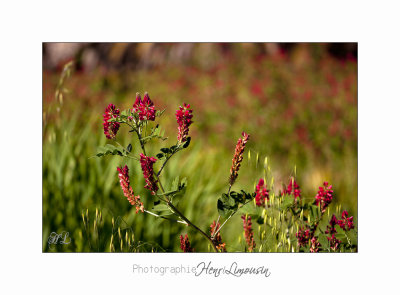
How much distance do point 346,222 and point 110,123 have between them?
1.10m

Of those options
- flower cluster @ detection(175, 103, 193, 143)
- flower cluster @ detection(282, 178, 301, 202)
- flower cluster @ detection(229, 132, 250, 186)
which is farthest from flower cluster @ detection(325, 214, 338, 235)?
flower cluster @ detection(175, 103, 193, 143)

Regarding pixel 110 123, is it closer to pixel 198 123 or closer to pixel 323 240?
pixel 323 240

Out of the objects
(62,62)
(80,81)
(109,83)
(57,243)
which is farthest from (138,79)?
(57,243)

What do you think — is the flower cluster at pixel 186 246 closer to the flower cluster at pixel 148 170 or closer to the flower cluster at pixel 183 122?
the flower cluster at pixel 148 170

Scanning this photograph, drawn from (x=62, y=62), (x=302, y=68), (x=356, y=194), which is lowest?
(x=356, y=194)

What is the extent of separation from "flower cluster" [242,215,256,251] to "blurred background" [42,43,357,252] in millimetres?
73

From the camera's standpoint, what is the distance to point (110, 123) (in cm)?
169

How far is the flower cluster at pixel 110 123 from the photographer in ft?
5.42

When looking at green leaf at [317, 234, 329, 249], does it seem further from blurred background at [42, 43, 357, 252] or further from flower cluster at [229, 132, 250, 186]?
flower cluster at [229, 132, 250, 186]

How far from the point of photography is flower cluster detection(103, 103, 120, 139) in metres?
1.65

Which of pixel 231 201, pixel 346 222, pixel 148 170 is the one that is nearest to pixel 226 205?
pixel 231 201

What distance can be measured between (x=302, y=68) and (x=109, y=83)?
211 centimetres
